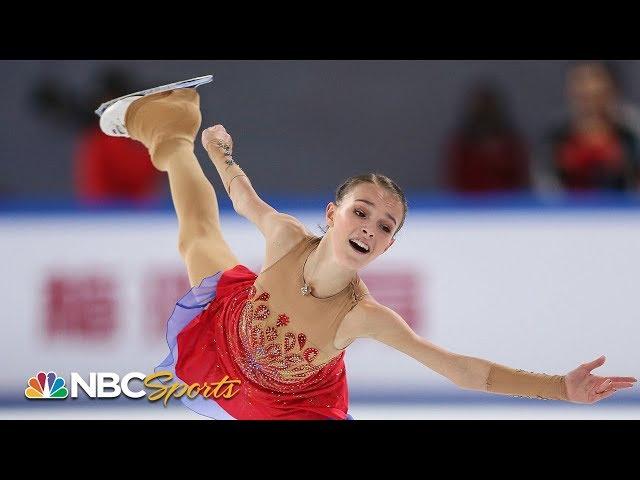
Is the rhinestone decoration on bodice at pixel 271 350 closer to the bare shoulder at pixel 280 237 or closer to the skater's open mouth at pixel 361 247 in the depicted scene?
the bare shoulder at pixel 280 237

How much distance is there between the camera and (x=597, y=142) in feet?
18.0

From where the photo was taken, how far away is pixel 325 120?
19.9 ft

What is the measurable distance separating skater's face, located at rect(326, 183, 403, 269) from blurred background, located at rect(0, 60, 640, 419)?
123 centimetres

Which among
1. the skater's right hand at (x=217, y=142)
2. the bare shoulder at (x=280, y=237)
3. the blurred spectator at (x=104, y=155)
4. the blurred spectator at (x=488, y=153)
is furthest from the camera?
the blurred spectator at (x=488, y=153)

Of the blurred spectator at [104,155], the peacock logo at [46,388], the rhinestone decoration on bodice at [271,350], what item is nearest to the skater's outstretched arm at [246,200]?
the rhinestone decoration on bodice at [271,350]

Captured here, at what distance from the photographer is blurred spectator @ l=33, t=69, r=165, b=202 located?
5.42m

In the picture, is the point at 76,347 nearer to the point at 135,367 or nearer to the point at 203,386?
the point at 135,367

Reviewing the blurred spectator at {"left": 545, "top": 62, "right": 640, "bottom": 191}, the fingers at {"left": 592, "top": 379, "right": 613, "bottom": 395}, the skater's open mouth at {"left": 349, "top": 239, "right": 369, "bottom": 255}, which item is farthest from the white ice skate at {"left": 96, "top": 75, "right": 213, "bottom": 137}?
the blurred spectator at {"left": 545, "top": 62, "right": 640, "bottom": 191}

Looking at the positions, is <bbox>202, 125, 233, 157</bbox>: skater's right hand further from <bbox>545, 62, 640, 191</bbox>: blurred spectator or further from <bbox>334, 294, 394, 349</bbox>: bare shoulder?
<bbox>545, 62, 640, 191</bbox>: blurred spectator

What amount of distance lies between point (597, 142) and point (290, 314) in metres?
2.36

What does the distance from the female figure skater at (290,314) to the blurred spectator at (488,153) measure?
1.79 meters

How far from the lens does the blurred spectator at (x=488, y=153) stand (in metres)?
5.64

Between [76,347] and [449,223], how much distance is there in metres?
1.79

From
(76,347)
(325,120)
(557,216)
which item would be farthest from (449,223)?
(76,347)
